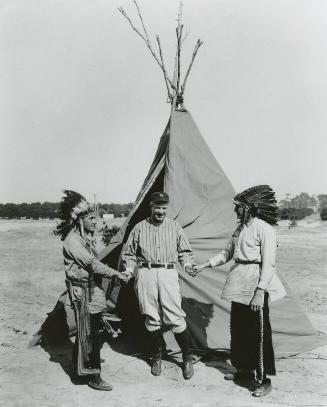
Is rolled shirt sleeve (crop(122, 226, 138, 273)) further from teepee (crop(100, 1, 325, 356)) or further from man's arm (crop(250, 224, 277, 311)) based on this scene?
man's arm (crop(250, 224, 277, 311))

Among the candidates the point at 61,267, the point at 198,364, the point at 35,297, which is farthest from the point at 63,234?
the point at 61,267

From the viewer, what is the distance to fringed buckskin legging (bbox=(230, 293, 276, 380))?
4105 millimetres

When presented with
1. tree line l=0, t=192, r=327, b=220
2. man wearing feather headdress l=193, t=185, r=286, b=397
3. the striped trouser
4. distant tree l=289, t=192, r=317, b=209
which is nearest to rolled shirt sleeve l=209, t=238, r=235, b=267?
man wearing feather headdress l=193, t=185, r=286, b=397

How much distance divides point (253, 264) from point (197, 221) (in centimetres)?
157

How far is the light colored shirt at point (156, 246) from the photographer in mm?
4469

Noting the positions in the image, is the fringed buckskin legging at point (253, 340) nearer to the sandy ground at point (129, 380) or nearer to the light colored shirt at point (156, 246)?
the sandy ground at point (129, 380)

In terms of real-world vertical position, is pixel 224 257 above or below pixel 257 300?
above

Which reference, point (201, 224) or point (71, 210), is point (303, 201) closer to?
point (201, 224)

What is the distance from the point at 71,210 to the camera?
14.4 ft

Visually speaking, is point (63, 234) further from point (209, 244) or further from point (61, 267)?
point (61, 267)

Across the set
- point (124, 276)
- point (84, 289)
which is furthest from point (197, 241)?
point (84, 289)

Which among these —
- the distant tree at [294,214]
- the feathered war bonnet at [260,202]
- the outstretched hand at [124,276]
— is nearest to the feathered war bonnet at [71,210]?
the outstretched hand at [124,276]

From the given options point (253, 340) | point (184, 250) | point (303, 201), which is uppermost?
point (303, 201)

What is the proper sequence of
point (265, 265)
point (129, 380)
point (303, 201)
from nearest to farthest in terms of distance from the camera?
point (265, 265)
point (129, 380)
point (303, 201)
